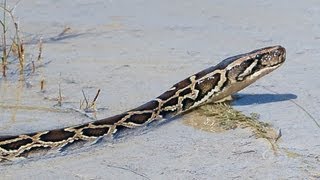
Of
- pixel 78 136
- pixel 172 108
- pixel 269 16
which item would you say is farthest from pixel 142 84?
pixel 269 16

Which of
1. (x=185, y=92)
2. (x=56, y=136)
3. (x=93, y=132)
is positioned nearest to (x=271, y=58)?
(x=185, y=92)

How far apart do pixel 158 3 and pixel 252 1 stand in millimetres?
1134

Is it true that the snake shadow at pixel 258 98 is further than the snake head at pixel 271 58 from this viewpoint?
Yes

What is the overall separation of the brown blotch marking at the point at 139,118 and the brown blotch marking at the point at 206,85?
0.54 m

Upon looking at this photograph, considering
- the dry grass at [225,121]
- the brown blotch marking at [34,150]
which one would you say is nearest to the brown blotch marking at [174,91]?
the dry grass at [225,121]

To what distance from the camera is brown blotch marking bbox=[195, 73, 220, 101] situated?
670cm

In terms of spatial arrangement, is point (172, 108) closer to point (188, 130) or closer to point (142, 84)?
point (188, 130)

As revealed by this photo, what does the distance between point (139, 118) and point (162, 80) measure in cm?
129

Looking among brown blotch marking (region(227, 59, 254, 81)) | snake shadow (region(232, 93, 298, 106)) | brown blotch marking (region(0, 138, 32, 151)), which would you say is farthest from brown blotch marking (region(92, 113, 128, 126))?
snake shadow (region(232, 93, 298, 106))

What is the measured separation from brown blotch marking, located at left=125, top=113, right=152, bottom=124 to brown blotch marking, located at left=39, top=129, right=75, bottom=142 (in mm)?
481

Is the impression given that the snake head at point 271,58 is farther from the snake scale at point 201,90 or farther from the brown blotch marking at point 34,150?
the brown blotch marking at point 34,150

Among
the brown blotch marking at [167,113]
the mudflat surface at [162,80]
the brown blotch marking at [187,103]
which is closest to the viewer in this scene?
the mudflat surface at [162,80]

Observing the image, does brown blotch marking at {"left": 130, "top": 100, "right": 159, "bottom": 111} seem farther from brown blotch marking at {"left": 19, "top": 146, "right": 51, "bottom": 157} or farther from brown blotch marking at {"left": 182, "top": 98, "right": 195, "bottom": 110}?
brown blotch marking at {"left": 19, "top": 146, "right": 51, "bottom": 157}

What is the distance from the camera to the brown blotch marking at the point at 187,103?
21.8 feet
